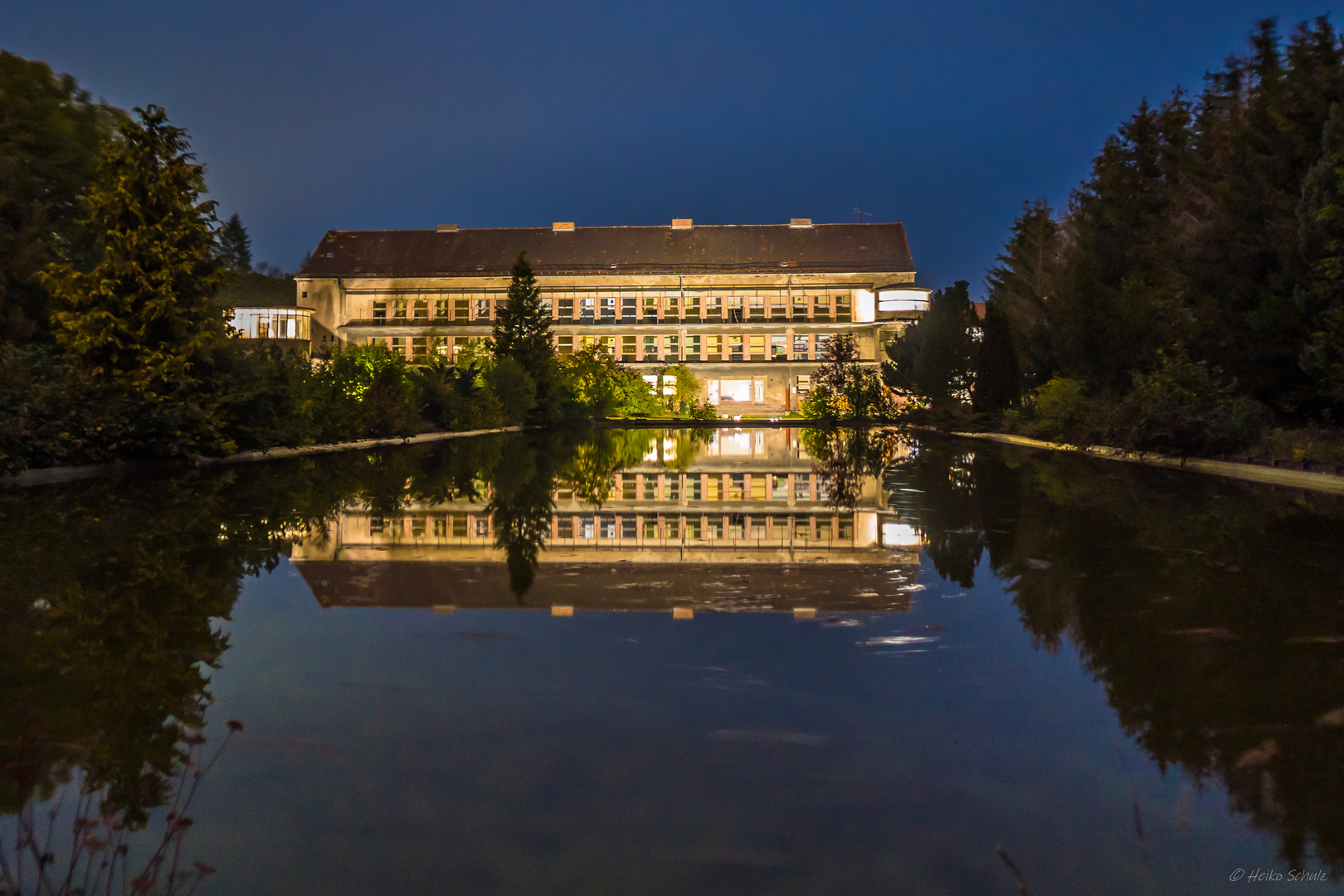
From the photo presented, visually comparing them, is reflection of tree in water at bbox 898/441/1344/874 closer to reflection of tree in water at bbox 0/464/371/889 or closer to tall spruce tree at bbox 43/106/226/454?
reflection of tree in water at bbox 0/464/371/889

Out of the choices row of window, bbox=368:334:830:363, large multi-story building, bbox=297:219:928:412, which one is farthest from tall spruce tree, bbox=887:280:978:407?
row of window, bbox=368:334:830:363

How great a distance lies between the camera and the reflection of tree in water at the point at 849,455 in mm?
17578

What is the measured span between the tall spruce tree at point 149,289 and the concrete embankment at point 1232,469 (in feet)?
61.8

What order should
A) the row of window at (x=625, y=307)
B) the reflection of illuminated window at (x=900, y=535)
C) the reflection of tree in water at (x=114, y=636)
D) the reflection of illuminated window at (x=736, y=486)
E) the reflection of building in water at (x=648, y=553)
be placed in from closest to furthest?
1. the reflection of tree in water at (x=114, y=636)
2. the reflection of building in water at (x=648, y=553)
3. the reflection of illuminated window at (x=900, y=535)
4. the reflection of illuminated window at (x=736, y=486)
5. the row of window at (x=625, y=307)

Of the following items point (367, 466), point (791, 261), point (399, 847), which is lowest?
point (399, 847)

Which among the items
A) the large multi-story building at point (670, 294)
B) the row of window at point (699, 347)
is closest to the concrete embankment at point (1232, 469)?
the row of window at point (699, 347)

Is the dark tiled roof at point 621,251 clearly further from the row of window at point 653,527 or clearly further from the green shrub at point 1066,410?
the row of window at point 653,527

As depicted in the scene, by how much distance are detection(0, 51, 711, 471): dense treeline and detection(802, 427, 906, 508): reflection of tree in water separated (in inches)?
468

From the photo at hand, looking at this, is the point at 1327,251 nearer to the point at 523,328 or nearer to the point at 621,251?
the point at 523,328

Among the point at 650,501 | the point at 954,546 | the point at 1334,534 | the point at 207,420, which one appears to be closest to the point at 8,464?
the point at 207,420

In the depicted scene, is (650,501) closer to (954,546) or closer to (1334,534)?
(954,546)

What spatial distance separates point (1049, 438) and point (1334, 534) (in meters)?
21.1

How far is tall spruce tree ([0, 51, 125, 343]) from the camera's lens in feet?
88.8

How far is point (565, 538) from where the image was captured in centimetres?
1118
